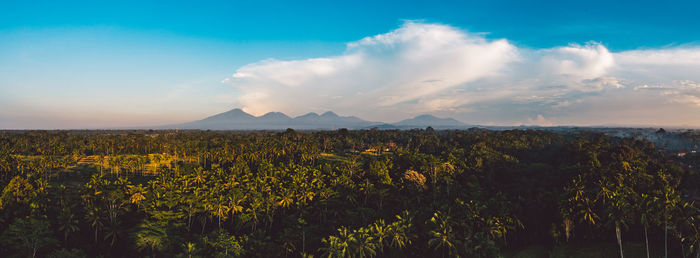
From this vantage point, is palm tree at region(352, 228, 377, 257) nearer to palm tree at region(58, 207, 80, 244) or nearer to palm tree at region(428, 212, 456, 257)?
palm tree at region(428, 212, 456, 257)

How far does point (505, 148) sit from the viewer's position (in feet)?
393

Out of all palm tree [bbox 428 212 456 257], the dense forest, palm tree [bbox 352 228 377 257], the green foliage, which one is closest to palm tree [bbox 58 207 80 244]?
the dense forest

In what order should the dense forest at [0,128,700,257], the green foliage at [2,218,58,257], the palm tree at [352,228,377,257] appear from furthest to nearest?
the dense forest at [0,128,700,257] < the green foliage at [2,218,58,257] < the palm tree at [352,228,377,257]

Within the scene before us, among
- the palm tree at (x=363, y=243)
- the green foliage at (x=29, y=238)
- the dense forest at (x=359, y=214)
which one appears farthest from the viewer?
the dense forest at (x=359, y=214)

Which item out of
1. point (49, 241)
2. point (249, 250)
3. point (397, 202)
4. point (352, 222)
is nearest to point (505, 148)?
point (397, 202)

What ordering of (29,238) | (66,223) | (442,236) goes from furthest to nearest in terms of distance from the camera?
(66,223)
(442,236)
(29,238)

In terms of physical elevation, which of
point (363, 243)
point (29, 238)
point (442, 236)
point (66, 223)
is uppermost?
point (66, 223)

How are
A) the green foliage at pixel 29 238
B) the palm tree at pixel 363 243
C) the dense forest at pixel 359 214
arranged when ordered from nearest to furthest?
the palm tree at pixel 363 243, the green foliage at pixel 29 238, the dense forest at pixel 359 214

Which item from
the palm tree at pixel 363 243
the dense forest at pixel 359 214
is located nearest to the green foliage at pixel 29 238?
the dense forest at pixel 359 214

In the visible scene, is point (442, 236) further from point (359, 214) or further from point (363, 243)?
point (359, 214)

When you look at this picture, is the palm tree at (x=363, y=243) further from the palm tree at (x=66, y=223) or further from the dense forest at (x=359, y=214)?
the palm tree at (x=66, y=223)

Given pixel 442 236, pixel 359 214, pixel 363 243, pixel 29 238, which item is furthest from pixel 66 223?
pixel 442 236

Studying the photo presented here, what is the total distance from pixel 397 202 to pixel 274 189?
22486mm

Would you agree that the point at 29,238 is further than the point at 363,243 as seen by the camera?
Yes
